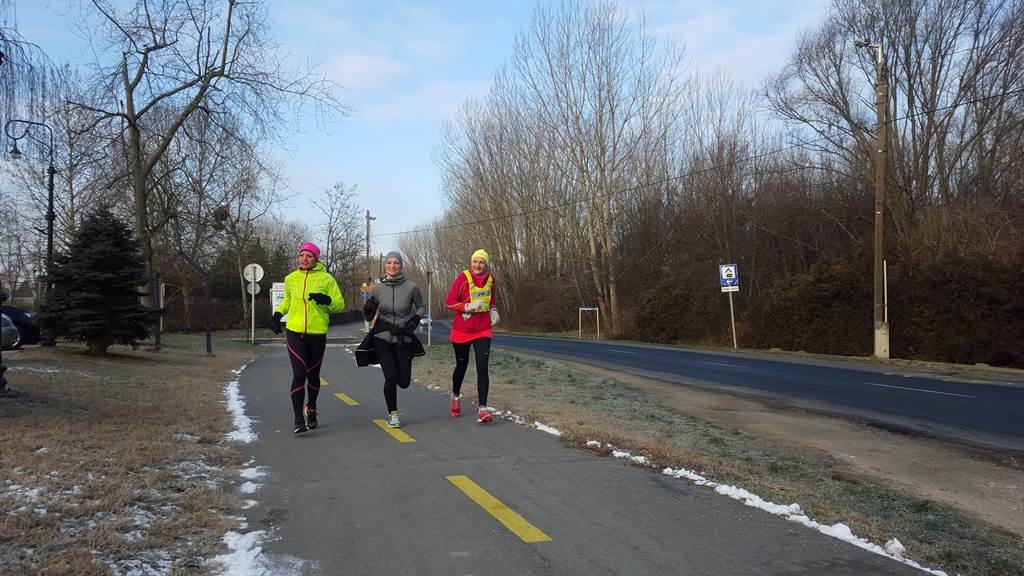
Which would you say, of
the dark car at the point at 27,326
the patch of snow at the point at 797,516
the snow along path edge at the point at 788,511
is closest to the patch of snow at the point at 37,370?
the snow along path edge at the point at 788,511

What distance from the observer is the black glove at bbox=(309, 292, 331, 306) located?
7117 millimetres

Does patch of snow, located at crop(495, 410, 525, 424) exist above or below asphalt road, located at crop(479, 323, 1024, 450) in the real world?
above

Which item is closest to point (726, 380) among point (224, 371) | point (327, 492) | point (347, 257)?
point (224, 371)

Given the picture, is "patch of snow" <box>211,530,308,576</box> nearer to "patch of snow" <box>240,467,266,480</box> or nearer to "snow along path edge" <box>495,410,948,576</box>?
"patch of snow" <box>240,467,266,480</box>

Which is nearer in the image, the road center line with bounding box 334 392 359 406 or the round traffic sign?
the road center line with bounding box 334 392 359 406

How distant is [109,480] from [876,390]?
12357 mm

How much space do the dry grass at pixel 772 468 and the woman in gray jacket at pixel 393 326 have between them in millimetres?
1516

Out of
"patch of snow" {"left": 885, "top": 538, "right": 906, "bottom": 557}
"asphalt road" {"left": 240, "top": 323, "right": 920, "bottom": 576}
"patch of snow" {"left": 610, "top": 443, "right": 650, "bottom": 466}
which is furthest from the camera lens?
"patch of snow" {"left": 610, "top": 443, "right": 650, "bottom": 466}

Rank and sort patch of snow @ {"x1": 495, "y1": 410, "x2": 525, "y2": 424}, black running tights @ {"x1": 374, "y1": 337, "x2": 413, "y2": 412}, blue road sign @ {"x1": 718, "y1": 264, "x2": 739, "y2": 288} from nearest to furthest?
black running tights @ {"x1": 374, "y1": 337, "x2": 413, "y2": 412}, patch of snow @ {"x1": 495, "y1": 410, "x2": 525, "y2": 424}, blue road sign @ {"x1": 718, "y1": 264, "x2": 739, "y2": 288}

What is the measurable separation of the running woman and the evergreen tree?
9.11 meters

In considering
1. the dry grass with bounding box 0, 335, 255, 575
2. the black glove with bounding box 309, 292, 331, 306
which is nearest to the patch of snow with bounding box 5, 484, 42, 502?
the dry grass with bounding box 0, 335, 255, 575

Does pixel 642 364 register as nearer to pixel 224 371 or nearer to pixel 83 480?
pixel 224 371

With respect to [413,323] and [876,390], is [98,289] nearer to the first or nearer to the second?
[413,323]

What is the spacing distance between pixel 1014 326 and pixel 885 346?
3126 mm
